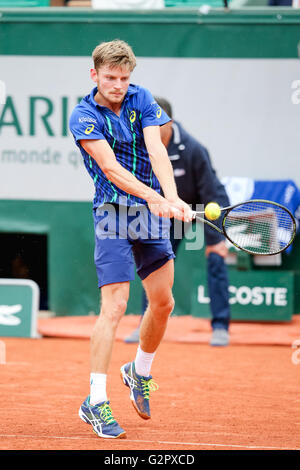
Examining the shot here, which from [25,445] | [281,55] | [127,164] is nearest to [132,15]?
[281,55]

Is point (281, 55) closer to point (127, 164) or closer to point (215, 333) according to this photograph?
point (215, 333)

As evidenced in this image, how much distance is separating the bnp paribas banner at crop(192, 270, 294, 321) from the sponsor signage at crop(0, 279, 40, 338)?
1475 millimetres

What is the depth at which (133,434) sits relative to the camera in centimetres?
369

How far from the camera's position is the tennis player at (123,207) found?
11.9 ft

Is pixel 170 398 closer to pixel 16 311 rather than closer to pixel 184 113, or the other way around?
pixel 16 311

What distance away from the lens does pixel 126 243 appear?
3.77 meters

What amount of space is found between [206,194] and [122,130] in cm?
287

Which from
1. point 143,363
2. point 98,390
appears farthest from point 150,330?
point 98,390

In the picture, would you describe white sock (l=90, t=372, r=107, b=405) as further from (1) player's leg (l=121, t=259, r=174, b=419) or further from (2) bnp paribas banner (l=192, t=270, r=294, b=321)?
(2) bnp paribas banner (l=192, t=270, r=294, b=321)

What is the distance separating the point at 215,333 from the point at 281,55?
259 centimetres

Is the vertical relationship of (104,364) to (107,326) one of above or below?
below

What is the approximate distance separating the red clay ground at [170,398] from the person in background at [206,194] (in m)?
0.26

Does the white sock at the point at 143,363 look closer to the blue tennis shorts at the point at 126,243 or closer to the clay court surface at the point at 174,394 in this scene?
the clay court surface at the point at 174,394

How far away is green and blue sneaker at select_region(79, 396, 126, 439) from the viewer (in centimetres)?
354
